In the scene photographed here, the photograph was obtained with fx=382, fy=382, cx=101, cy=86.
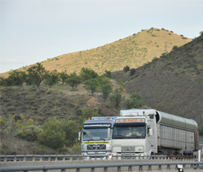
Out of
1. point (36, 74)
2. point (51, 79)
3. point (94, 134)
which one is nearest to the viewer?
point (94, 134)

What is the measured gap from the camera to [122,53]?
148m

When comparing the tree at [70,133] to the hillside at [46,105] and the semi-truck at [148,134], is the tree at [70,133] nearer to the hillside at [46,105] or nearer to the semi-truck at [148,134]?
the hillside at [46,105]

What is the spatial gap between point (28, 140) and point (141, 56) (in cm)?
10082

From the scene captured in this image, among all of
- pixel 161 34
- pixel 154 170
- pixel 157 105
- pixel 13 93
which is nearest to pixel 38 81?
pixel 13 93

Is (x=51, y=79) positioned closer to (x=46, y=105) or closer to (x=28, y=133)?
(x=46, y=105)

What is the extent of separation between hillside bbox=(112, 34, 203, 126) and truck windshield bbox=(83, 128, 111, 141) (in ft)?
156

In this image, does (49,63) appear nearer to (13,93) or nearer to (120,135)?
(13,93)

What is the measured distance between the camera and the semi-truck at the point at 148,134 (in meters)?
23.7

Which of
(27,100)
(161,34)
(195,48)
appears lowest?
(27,100)

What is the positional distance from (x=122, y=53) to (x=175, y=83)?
A: 61.0 m

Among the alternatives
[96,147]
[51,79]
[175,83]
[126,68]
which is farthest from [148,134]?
[126,68]

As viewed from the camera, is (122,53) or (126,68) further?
(122,53)

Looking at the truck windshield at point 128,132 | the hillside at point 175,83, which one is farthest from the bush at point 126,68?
the truck windshield at point 128,132

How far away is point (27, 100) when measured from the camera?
62.6m
